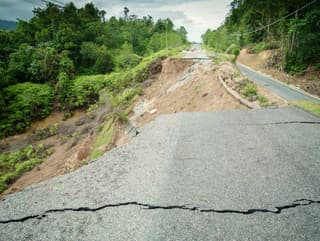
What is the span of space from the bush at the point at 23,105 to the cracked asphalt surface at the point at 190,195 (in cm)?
1657

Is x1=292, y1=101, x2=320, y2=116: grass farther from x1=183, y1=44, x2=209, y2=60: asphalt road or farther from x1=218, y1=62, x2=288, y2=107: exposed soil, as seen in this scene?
x1=183, y1=44, x2=209, y2=60: asphalt road

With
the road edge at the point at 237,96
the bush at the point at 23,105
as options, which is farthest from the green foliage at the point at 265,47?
the bush at the point at 23,105

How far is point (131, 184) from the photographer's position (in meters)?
3.09

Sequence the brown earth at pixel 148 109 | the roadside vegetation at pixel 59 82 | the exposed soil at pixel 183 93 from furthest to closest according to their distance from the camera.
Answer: the roadside vegetation at pixel 59 82 < the exposed soil at pixel 183 93 < the brown earth at pixel 148 109

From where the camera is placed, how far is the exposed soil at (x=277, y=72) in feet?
43.1

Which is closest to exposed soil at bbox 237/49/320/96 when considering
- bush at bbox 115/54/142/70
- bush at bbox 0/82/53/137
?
bush at bbox 115/54/142/70

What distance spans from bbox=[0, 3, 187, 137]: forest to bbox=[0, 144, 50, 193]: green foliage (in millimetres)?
5530

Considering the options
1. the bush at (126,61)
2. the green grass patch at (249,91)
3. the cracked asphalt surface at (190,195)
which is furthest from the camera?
the bush at (126,61)

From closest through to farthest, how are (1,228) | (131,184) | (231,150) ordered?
1. (1,228)
2. (131,184)
3. (231,150)

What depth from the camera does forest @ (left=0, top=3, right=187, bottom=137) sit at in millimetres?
16578

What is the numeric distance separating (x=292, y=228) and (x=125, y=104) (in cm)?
1240

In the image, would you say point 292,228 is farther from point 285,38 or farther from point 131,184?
point 285,38

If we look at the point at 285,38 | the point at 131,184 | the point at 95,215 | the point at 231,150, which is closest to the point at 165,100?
the point at 231,150

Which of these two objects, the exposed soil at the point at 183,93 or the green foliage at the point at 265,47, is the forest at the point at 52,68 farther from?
the green foliage at the point at 265,47
